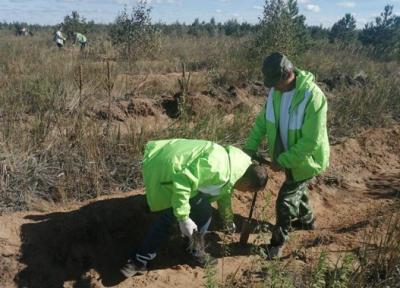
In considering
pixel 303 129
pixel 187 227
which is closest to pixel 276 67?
pixel 303 129

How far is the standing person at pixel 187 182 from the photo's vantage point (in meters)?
3.29

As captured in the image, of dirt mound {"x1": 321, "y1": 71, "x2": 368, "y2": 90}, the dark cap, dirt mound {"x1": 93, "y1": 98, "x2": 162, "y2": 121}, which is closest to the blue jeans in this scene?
the dark cap

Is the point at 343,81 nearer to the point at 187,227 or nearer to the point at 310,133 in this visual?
the point at 310,133

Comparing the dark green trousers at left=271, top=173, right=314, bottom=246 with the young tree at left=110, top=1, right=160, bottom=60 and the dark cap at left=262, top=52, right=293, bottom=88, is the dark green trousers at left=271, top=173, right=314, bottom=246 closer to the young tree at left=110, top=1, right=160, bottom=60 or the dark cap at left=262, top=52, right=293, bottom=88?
the dark cap at left=262, top=52, right=293, bottom=88

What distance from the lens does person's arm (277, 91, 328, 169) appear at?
144 inches

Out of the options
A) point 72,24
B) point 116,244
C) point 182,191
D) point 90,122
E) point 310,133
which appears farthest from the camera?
point 72,24

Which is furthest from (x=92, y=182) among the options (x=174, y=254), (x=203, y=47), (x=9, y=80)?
(x=203, y=47)

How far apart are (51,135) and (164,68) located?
7.33 metres

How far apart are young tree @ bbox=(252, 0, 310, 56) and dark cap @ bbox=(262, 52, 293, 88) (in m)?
6.22

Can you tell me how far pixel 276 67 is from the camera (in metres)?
3.60

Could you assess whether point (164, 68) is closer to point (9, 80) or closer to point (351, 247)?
point (9, 80)

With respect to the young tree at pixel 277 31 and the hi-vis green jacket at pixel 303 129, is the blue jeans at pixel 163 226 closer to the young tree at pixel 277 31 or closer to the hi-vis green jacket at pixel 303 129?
the hi-vis green jacket at pixel 303 129

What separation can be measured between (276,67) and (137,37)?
7.93 meters

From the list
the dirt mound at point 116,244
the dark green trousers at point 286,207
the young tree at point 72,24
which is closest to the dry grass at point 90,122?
the dirt mound at point 116,244
